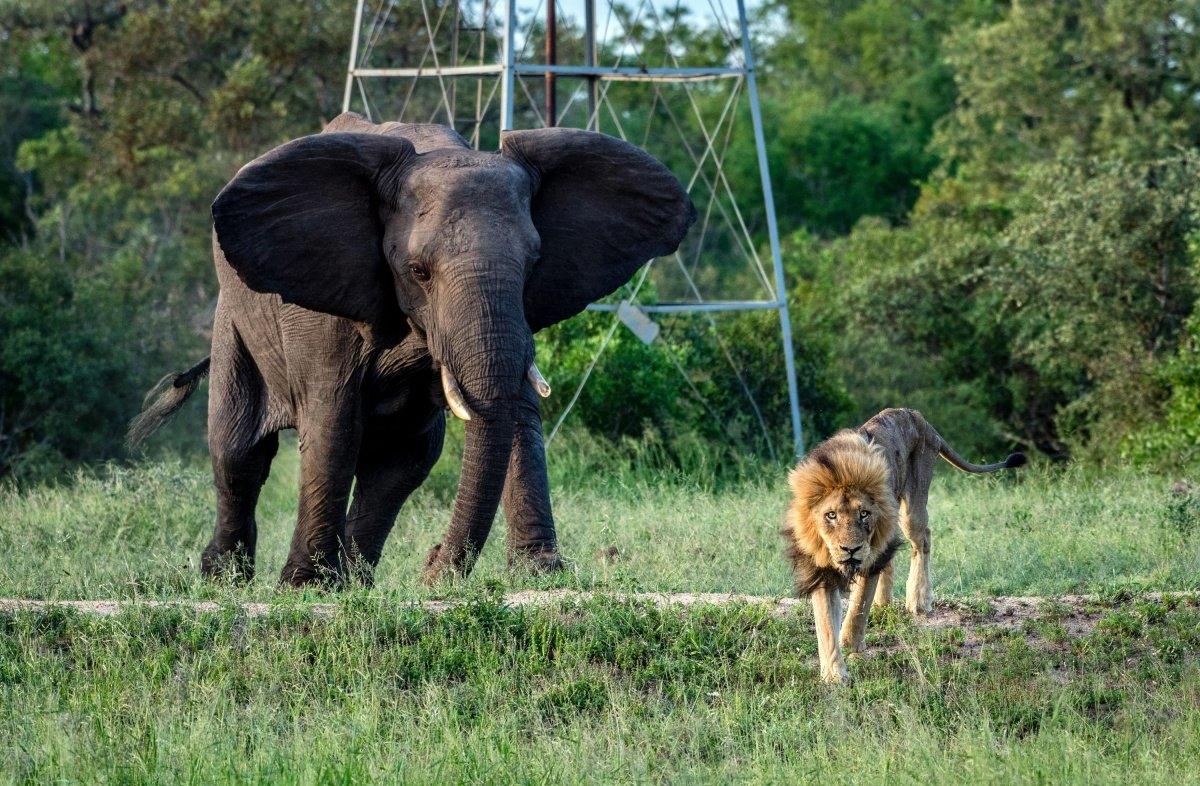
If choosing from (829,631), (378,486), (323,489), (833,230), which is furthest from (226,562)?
(833,230)

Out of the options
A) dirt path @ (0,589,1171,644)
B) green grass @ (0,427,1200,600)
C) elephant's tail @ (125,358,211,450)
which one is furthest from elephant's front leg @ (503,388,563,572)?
elephant's tail @ (125,358,211,450)

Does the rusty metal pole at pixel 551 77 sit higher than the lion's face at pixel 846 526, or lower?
higher

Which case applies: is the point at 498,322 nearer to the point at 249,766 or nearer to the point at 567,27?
the point at 249,766

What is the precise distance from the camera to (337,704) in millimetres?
6395

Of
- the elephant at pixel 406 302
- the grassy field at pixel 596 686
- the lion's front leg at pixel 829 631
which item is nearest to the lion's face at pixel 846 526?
the lion's front leg at pixel 829 631

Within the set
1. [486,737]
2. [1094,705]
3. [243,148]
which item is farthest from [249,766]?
[243,148]

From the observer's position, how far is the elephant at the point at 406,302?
295 inches

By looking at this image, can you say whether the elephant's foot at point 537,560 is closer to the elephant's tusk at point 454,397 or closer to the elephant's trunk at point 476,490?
the elephant's trunk at point 476,490

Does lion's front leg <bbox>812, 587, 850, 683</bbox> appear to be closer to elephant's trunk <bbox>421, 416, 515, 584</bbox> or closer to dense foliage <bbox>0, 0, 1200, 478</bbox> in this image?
elephant's trunk <bbox>421, 416, 515, 584</bbox>

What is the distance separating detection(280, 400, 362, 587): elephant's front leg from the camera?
8055 millimetres

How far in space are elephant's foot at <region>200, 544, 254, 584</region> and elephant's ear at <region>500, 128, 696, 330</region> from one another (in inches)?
82.1

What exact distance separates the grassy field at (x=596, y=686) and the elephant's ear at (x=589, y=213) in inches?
56.0

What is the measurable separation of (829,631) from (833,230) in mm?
25411

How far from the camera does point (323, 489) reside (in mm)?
8094
